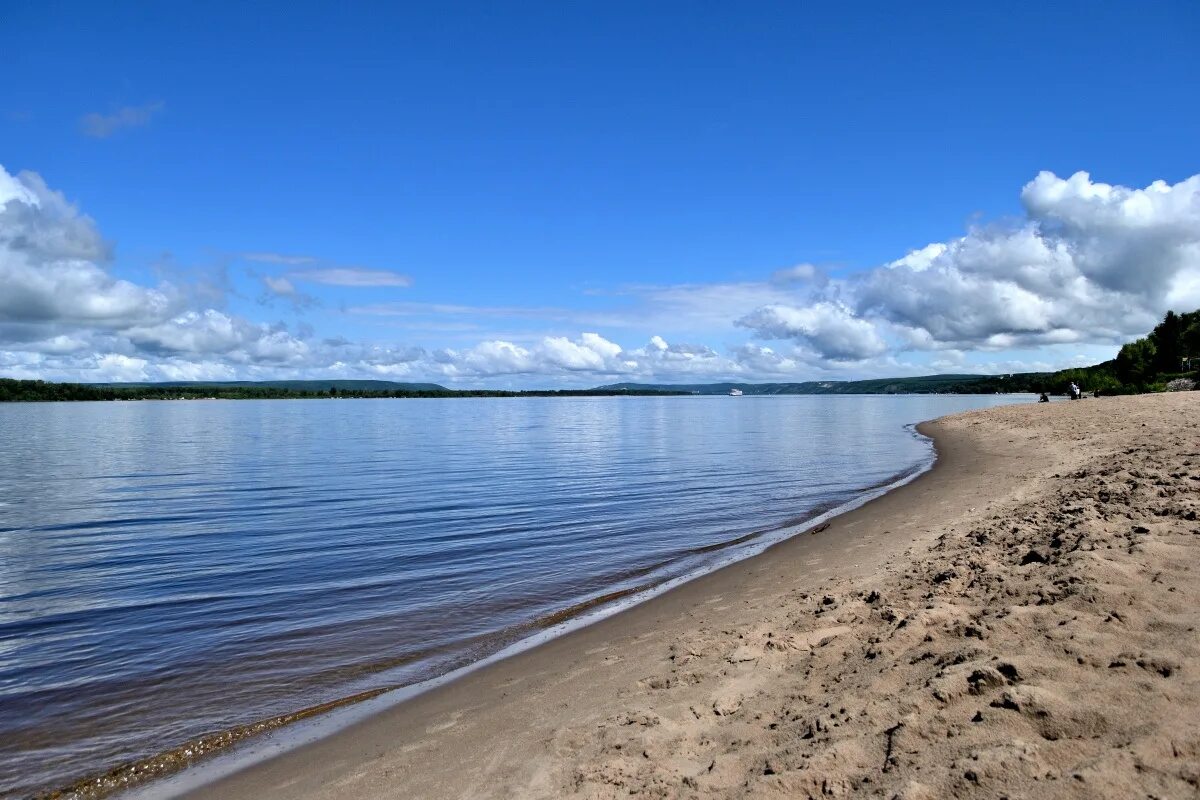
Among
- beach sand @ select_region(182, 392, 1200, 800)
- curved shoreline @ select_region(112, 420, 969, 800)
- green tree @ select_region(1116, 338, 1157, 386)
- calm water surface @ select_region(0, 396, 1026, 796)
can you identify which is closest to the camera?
beach sand @ select_region(182, 392, 1200, 800)

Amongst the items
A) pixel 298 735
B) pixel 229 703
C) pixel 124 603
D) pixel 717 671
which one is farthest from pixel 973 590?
pixel 124 603

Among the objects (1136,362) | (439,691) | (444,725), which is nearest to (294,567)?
(439,691)

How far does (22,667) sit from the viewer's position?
31.9 ft

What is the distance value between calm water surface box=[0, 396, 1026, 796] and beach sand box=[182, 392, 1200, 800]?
2.14m

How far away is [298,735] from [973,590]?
7.83 m

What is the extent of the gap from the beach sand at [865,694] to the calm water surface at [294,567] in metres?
2.14

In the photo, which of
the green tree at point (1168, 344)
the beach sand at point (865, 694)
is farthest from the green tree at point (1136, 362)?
the beach sand at point (865, 694)

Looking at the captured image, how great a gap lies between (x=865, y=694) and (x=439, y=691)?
16.6 feet

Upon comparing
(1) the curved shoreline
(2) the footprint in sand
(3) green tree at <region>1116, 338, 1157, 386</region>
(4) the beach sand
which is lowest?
(1) the curved shoreline

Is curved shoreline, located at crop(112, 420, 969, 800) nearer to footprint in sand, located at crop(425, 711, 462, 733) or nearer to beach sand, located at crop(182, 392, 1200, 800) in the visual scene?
beach sand, located at crop(182, 392, 1200, 800)

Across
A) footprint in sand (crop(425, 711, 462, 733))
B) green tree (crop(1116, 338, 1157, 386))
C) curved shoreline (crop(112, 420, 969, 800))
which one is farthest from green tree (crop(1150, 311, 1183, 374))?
footprint in sand (crop(425, 711, 462, 733))

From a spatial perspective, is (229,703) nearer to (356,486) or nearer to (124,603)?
(124,603)

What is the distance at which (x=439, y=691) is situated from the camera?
8.51 m

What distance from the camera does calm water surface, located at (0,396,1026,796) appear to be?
8750 mm
